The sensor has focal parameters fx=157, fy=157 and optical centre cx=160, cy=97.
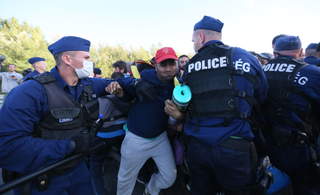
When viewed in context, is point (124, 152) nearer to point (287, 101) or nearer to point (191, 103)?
point (191, 103)

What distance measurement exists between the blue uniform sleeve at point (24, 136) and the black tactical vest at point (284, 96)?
2.42 metres

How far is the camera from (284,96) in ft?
6.39

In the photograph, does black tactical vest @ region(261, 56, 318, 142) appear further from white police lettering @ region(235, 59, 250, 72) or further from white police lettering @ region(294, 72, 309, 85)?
white police lettering @ region(235, 59, 250, 72)

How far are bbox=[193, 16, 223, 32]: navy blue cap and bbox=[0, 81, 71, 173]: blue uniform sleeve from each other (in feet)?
6.19

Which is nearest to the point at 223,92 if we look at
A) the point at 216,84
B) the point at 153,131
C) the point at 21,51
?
the point at 216,84

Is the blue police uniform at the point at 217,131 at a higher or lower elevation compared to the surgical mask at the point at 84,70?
lower

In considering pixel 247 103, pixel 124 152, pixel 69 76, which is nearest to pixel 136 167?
pixel 124 152

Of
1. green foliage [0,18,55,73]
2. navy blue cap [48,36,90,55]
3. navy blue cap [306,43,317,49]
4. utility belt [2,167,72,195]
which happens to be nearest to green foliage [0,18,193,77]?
green foliage [0,18,55,73]

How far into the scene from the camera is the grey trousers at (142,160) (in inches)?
91.2

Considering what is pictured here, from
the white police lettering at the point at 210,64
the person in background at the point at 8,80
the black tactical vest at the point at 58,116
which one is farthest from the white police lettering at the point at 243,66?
the person in background at the point at 8,80

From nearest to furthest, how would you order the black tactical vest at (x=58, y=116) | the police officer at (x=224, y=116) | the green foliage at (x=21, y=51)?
the black tactical vest at (x=58, y=116) → the police officer at (x=224, y=116) → the green foliage at (x=21, y=51)

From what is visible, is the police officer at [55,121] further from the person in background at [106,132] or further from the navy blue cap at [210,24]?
the navy blue cap at [210,24]

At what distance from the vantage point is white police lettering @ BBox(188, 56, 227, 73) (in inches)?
64.2

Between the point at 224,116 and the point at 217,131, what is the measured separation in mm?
168
